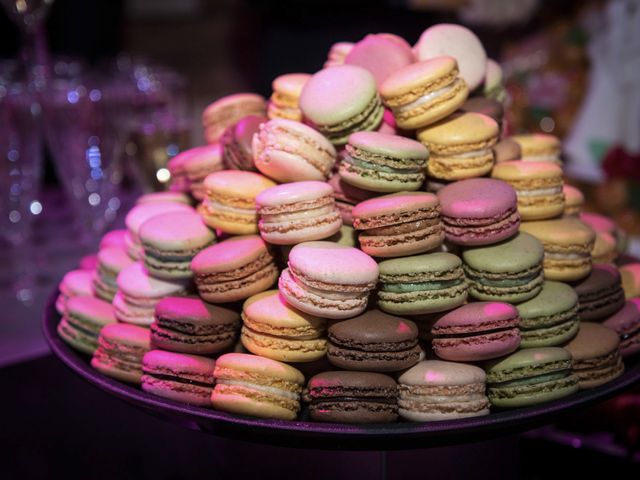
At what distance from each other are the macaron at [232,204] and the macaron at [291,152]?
0.14ft

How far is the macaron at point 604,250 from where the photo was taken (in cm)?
130

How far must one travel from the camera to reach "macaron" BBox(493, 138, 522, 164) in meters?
1.30

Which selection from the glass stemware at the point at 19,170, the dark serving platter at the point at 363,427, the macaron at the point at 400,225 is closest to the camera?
the dark serving platter at the point at 363,427

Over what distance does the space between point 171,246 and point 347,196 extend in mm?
303

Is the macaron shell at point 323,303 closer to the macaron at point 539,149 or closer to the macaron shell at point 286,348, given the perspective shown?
the macaron shell at point 286,348

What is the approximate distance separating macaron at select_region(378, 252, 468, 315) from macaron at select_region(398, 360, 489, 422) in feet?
0.32

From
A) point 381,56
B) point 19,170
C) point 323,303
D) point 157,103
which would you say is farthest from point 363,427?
point 157,103

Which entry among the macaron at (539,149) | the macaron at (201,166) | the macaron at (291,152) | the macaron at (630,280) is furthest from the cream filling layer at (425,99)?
the macaron at (630,280)

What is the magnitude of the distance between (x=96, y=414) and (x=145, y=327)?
0.22 m

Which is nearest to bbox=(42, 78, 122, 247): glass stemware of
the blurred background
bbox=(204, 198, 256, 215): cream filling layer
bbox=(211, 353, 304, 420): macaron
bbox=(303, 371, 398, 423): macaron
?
the blurred background

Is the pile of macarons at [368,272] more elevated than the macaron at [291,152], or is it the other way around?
the macaron at [291,152]

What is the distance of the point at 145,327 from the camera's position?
1194mm

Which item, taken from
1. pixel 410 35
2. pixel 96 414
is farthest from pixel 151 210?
pixel 410 35

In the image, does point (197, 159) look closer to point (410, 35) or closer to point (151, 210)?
point (151, 210)
